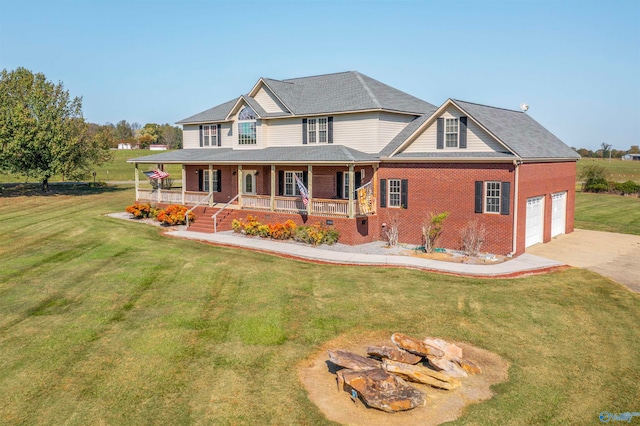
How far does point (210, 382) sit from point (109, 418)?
7.44 ft

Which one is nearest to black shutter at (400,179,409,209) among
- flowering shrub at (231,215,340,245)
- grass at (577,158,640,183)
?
flowering shrub at (231,215,340,245)

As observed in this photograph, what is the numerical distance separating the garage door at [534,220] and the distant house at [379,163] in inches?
2.1

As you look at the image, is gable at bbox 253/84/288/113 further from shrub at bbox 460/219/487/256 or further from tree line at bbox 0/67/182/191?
tree line at bbox 0/67/182/191

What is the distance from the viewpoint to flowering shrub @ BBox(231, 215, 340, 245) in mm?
26984

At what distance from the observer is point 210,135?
38.7 meters

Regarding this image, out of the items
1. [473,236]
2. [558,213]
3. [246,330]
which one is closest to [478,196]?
[473,236]

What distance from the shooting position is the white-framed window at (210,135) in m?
38.3

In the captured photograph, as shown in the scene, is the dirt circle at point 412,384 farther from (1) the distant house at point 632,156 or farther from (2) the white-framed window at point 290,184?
(1) the distant house at point 632,156

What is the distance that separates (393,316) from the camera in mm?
16484

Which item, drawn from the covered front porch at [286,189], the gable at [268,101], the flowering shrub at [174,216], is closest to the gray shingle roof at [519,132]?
the covered front porch at [286,189]

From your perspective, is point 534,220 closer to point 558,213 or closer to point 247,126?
point 558,213

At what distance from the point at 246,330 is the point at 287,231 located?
1322cm

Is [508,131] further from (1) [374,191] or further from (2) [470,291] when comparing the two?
(2) [470,291]

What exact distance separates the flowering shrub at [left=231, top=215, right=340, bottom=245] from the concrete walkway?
64 centimetres
